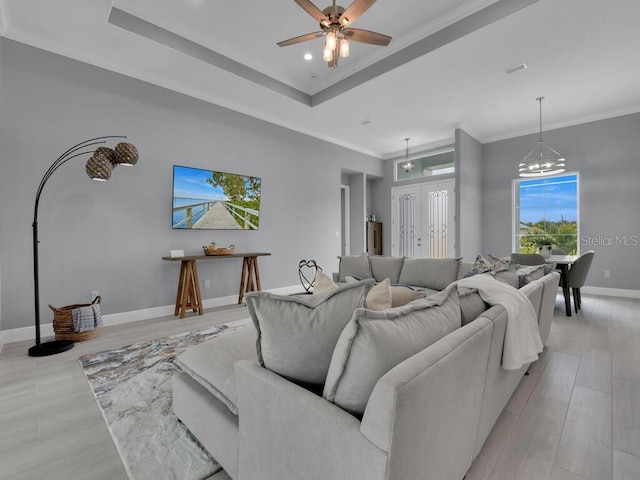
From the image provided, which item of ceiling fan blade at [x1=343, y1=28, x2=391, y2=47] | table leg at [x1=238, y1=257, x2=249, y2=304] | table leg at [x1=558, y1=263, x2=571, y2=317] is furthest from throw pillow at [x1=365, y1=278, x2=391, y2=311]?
table leg at [x1=558, y1=263, x2=571, y2=317]

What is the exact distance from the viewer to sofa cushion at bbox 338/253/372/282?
4205 millimetres

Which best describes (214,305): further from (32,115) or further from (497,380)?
(497,380)

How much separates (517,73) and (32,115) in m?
5.55

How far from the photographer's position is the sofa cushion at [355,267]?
420 centimetres

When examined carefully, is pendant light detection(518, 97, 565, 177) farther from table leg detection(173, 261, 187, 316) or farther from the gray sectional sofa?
table leg detection(173, 261, 187, 316)

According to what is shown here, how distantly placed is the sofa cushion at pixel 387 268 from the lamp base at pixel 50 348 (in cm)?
340

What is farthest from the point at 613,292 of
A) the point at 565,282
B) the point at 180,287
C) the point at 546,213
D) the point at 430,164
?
the point at 180,287

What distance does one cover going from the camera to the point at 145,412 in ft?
5.82

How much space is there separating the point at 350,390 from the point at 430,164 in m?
7.03

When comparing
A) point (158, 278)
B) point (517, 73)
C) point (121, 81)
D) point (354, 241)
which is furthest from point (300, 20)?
point (354, 241)

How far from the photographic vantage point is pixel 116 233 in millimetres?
3596

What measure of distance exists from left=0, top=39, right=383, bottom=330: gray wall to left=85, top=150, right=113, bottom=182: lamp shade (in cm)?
42

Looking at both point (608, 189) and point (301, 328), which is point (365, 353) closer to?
point (301, 328)

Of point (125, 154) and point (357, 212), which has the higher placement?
point (125, 154)
